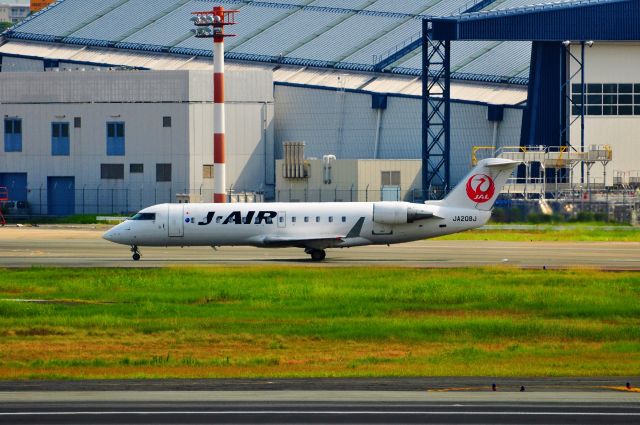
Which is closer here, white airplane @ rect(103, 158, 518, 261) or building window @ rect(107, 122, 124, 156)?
white airplane @ rect(103, 158, 518, 261)

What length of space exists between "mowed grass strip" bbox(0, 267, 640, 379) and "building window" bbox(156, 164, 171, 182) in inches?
1946

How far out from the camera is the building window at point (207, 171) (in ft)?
338

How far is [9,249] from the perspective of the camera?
71.3 meters

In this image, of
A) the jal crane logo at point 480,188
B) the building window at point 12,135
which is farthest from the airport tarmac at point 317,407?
the building window at point 12,135

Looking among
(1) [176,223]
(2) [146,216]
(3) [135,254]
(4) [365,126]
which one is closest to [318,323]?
(1) [176,223]

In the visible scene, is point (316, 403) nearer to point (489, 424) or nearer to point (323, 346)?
point (489, 424)

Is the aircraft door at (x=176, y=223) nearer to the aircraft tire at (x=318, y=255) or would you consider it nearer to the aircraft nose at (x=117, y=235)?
the aircraft nose at (x=117, y=235)

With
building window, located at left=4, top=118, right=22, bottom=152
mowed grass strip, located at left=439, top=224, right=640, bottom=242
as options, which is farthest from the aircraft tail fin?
building window, located at left=4, top=118, right=22, bottom=152

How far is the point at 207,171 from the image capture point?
339 feet

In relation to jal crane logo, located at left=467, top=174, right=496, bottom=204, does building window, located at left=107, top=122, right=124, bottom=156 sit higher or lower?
higher

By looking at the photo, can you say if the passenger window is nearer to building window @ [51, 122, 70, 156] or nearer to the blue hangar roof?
building window @ [51, 122, 70, 156]

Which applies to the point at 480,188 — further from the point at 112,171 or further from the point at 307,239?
the point at 112,171

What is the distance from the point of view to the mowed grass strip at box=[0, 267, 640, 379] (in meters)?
32.9

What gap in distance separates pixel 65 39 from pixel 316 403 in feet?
344
